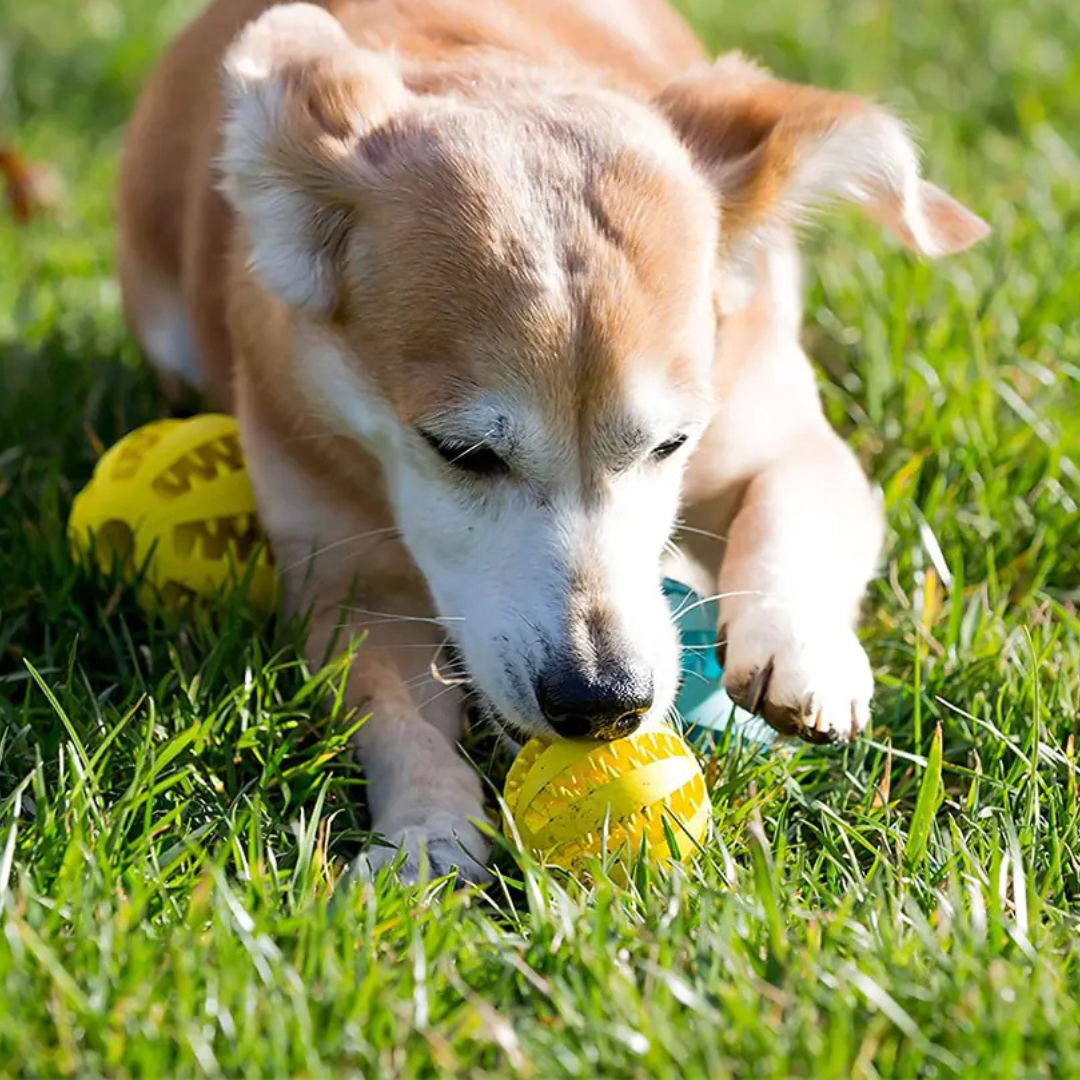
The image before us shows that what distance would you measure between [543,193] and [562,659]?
2.35ft

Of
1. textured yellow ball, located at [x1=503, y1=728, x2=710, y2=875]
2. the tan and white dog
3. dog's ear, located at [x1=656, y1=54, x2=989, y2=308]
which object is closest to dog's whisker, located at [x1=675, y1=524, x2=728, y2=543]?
the tan and white dog

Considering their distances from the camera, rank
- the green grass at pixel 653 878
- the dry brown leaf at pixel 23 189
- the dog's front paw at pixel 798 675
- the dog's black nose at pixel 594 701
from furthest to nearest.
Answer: the dry brown leaf at pixel 23 189, the dog's front paw at pixel 798 675, the dog's black nose at pixel 594 701, the green grass at pixel 653 878

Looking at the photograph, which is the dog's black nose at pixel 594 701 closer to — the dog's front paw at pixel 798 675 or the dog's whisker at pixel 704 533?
the dog's front paw at pixel 798 675

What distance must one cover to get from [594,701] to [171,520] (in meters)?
1.06

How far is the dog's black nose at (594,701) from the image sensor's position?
246 centimetres

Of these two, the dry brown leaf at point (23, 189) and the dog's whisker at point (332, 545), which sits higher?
the dog's whisker at point (332, 545)

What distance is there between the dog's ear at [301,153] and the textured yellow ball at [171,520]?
0.46 m

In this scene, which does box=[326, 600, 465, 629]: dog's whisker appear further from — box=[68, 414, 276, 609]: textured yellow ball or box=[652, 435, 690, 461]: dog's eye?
box=[652, 435, 690, 461]: dog's eye

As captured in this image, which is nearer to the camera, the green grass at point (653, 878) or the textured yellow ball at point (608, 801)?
the green grass at point (653, 878)

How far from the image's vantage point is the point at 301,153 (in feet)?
9.36

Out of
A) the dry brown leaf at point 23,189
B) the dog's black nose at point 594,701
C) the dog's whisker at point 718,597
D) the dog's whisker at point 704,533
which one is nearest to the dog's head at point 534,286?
the dog's black nose at point 594,701

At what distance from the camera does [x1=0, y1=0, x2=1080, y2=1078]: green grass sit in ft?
6.39

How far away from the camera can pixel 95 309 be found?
186 inches

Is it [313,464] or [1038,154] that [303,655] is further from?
[1038,154]
